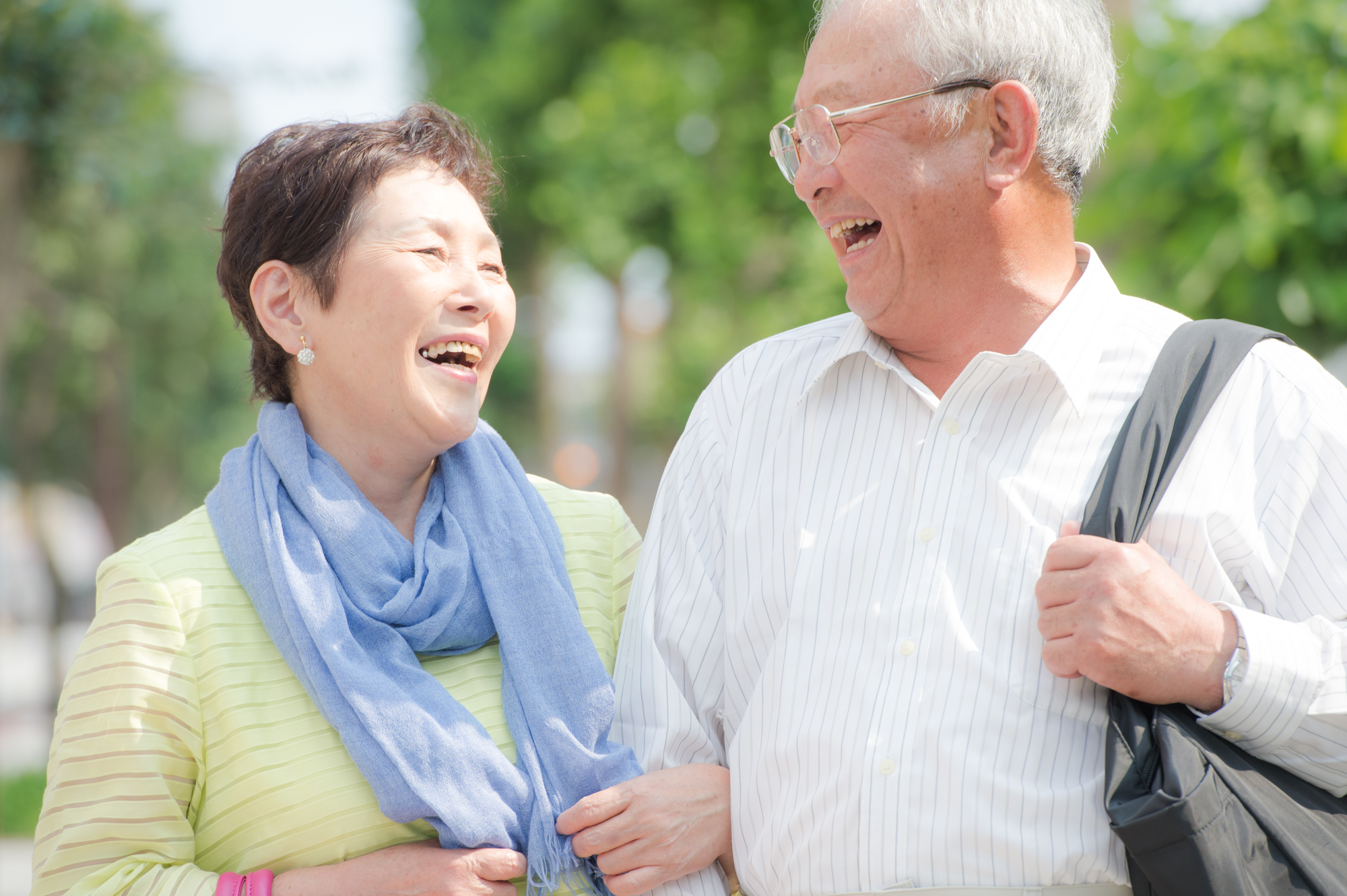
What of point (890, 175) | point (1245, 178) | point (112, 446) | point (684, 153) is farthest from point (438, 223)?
point (112, 446)

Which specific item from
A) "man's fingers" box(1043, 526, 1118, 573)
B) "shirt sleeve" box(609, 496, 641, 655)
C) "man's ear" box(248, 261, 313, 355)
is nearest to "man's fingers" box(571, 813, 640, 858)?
"shirt sleeve" box(609, 496, 641, 655)

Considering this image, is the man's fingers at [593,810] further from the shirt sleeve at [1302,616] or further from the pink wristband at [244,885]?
the shirt sleeve at [1302,616]

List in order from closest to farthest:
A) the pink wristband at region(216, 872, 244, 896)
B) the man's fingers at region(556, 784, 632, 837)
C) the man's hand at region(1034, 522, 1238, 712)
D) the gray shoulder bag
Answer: the gray shoulder bag → the man's hand at region(1034, 522, 1238, 712) → the pink wristband at region(216, 872, 244, 896) → the man's fingers at region(556, 784, 632, 837)

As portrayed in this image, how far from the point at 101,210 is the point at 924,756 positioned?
38.7 feet

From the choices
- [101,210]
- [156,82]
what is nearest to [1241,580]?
[156,82]

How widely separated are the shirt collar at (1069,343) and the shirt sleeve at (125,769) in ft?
4.83

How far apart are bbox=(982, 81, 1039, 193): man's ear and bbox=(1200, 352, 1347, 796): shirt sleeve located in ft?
2.52

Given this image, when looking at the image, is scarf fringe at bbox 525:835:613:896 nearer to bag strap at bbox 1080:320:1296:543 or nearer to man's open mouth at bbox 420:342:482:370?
man's open mouth at bbox 420:342:482:370

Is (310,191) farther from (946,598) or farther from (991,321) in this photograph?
(946,598)

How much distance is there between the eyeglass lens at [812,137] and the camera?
8.45 ft

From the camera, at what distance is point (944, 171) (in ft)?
8.36

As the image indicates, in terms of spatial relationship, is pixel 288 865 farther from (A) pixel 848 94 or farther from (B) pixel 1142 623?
(A) pixel 848 94

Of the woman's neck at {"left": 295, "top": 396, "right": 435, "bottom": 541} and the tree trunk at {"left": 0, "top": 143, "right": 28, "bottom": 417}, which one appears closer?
the woman's neck at {"left": 295, "top": 396, "right": 435, "bottom": 541}

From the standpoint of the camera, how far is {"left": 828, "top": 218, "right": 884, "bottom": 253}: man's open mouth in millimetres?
2605
